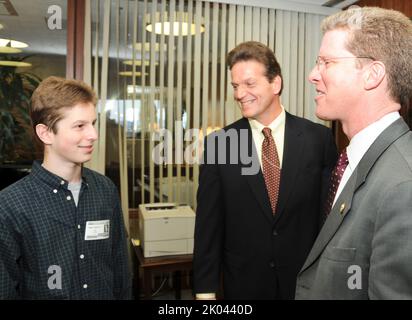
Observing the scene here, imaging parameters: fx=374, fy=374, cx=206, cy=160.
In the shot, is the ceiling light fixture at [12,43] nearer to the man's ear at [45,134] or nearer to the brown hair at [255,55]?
the man's ear at [45,134]

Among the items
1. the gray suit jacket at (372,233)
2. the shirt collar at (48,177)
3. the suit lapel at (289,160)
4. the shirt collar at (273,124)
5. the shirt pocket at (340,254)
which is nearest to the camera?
the gray suit jacket at (372,233)

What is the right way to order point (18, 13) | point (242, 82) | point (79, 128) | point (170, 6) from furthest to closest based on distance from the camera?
point (170, 6) < point (18, 13) < point (242, 82) < point (79, 128)

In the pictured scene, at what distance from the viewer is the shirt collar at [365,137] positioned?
1.09 m

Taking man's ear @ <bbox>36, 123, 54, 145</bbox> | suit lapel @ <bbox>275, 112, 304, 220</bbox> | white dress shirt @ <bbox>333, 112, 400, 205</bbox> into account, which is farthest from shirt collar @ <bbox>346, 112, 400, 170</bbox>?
man's ear @ <bbox>36, 123, 54, 145</bbox>

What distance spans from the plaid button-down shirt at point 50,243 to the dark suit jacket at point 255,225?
452 millimetres

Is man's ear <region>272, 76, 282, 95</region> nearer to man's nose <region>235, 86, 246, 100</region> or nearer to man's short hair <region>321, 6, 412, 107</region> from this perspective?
man's nose <region>235, 86, 246, 100</region>

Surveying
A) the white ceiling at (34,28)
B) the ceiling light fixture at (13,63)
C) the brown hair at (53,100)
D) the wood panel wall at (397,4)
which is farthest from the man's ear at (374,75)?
the ceiling light fixture at (13,63)

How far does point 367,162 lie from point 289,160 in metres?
0.72

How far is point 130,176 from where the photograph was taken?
3.51 metres

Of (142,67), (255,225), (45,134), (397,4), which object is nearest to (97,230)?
(45,134)

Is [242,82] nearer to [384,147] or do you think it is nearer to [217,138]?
[217,138]

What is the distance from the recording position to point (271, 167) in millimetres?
1761

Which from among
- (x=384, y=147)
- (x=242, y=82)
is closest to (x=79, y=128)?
(x=242, y=82)
